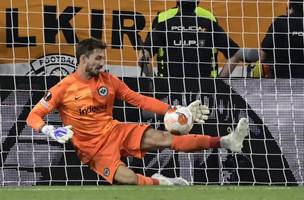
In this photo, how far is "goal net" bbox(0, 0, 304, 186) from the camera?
27.8 ft

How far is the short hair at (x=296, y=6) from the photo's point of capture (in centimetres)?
933

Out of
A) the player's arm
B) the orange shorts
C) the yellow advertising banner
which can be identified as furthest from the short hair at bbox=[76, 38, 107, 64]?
the yellow advertising banner

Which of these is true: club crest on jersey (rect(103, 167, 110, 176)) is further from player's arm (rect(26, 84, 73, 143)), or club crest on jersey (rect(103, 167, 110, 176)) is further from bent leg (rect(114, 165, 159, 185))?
player's arm (rect(26, 84, 73, 143))

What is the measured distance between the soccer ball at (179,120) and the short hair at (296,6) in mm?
2903

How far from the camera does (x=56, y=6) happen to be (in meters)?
9.02

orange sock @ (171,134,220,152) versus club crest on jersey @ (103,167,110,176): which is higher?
orange sock @ (171,134,220,152)

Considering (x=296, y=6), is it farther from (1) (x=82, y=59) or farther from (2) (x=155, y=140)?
(1) (x=82, y=59)

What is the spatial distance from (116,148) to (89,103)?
1.59 ft

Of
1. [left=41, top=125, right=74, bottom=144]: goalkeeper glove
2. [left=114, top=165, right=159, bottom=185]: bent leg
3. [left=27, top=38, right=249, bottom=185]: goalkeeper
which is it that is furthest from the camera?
[left=27, top=38, right=249, bottom=185]: goalkeeper

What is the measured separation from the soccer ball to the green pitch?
1.96ft

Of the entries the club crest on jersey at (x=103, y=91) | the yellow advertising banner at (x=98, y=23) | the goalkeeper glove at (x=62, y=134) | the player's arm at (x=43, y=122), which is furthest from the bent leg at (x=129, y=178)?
the yellow advertising banner at (x=98, y=23)

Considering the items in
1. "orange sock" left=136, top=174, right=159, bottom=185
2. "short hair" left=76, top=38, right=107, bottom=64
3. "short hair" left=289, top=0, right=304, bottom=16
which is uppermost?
"short hair" left=289, top=0, right=304, bottom=16

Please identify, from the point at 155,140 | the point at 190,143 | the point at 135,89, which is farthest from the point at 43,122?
the point at 135,89

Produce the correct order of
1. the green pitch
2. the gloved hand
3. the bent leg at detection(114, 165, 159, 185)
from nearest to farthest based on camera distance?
1. the green pitch
2. the gloved hand
3. the bent leg at detection(114, 165, 159, 185)
